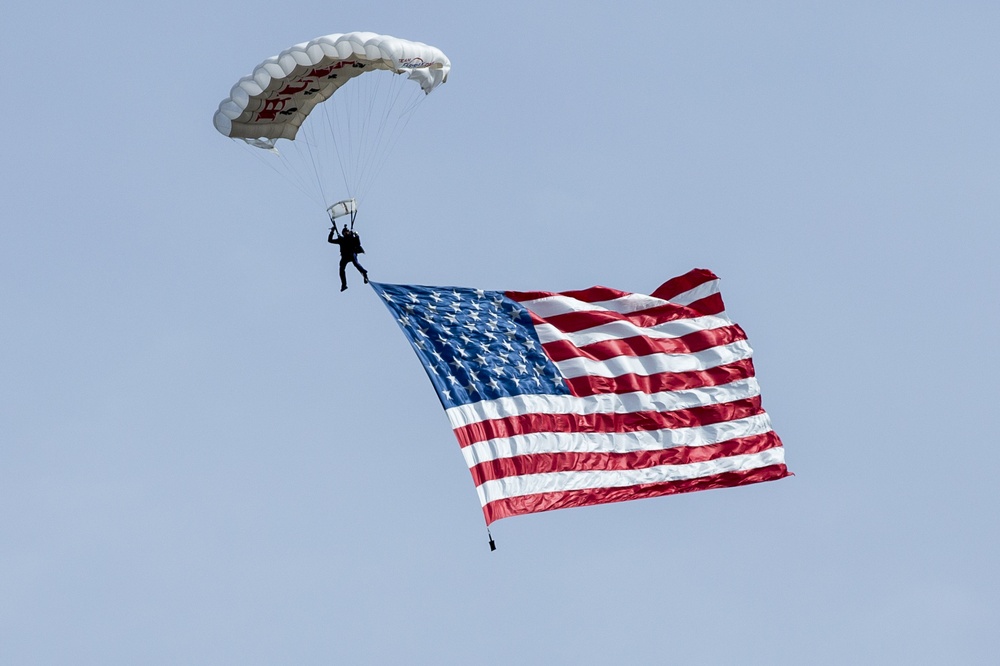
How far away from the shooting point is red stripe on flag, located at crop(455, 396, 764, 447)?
3055 centimetres

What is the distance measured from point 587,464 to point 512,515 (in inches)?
78.7

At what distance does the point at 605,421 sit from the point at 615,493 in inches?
48.6

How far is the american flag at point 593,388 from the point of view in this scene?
30.8 metres

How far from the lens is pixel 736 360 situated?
33219mm

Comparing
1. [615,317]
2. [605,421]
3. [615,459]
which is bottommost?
[615,459]

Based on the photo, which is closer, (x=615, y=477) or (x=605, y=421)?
(x=615, y=477)

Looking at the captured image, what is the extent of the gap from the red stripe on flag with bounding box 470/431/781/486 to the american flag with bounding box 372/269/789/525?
2cm

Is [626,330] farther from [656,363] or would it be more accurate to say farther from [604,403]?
[604,403]

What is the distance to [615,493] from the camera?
103ft

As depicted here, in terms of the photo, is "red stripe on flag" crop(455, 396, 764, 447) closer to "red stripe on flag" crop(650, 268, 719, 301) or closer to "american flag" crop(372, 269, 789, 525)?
"american flag" crop(372, 269, 789, 525)

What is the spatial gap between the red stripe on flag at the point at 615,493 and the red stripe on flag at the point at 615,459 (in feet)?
1.05

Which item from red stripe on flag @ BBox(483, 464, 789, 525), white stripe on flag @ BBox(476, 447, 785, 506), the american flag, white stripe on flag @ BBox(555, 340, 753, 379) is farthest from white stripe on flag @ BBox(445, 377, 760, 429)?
red stripe on flag @ BBox(483, 464, 789, 525)

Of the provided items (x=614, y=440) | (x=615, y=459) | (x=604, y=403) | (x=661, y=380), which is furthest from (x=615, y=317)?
(x=615, y=459)

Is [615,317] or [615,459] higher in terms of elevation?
[615,317]
